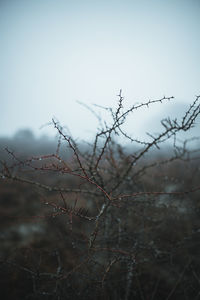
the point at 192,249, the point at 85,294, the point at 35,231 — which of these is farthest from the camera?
the point at 35,231

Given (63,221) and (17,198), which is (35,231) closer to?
(63,221)

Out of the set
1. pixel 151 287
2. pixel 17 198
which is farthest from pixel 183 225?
pixel 17 198

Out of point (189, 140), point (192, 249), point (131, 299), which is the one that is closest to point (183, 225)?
point (192, 249)

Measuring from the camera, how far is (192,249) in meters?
2.46

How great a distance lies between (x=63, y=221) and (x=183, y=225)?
2.35 metres

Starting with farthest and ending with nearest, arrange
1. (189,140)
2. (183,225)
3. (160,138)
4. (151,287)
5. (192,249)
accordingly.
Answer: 1. (183,225)
2. (192,249)
3. (151,287)
4. (189,140)
5. (160,138)

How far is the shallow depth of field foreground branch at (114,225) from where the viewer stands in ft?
3.09

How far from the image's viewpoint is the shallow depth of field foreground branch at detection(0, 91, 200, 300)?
0.94 metres

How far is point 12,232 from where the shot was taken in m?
3.08

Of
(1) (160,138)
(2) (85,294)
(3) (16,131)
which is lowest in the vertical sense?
(2) (85,294)

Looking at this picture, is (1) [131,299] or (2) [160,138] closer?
(2) [160,138]

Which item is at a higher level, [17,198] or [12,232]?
[17,198]

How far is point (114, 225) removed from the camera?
5.63 feet

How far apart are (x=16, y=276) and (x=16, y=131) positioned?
23.6 metres
